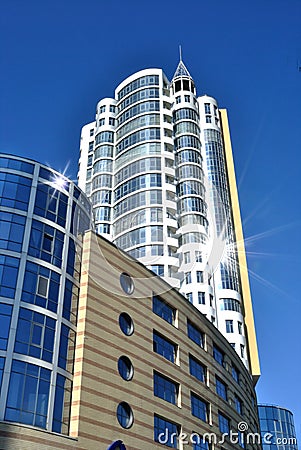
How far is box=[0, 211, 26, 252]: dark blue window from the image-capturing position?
87.9 ft

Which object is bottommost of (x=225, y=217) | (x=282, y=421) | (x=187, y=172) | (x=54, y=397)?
(x=54, y=397)

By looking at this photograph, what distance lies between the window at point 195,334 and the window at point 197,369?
1.64 metres

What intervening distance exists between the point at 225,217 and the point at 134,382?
47712 mm

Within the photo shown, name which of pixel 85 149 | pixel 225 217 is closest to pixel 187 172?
pixel 225 217

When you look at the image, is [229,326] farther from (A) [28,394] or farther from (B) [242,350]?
(A) [28,394]

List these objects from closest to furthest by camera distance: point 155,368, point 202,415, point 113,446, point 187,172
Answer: point 113,446 < point 155,368 < point 202,415 < point 187,172

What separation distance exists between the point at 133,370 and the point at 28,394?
7915mm

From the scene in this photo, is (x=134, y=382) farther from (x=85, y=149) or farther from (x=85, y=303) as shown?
(x=85, y=149)

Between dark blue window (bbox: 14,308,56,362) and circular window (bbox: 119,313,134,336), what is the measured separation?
5424mm

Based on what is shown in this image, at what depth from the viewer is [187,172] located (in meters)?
73.1

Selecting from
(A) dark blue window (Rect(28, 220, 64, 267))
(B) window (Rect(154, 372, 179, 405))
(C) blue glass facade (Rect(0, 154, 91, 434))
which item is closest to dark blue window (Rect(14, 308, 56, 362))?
(C) blue glass facade (Rect(0, 154, 91, 434))

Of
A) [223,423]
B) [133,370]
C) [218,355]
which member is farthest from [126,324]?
[223,423]

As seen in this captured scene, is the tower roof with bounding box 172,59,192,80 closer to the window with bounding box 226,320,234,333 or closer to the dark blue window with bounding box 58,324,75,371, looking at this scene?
the window with bounding box 226,320,234,333

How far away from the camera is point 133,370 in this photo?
2998cm
